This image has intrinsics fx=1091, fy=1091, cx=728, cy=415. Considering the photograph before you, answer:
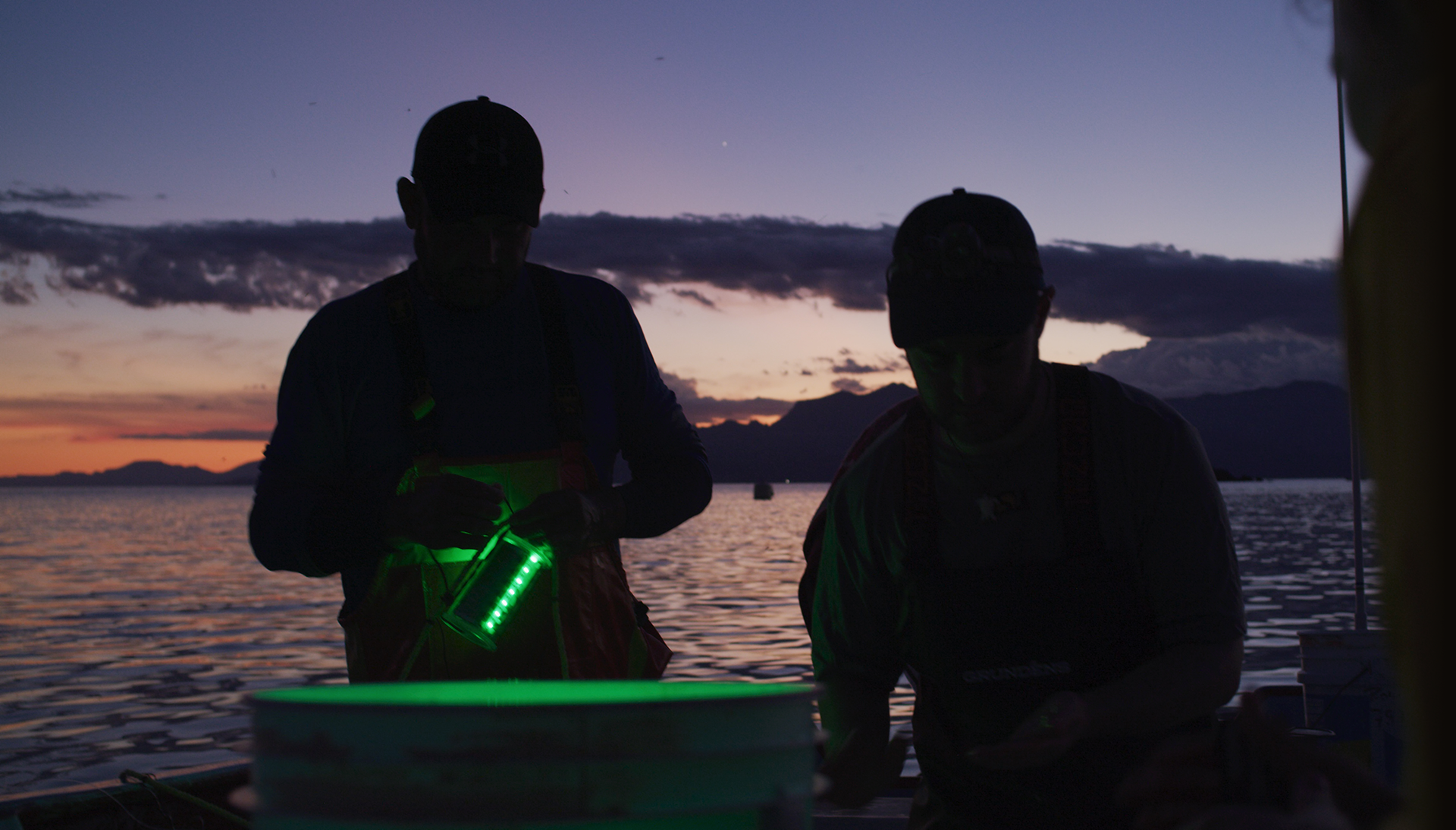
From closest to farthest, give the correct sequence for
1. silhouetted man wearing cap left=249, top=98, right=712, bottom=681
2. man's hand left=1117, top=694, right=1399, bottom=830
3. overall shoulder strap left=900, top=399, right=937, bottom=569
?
1. man's hand left=1117, top=694, right=1399, bottom=830
2. overall shoulder strap left=900, top=399, right=937, bottom=569
3. silhouetted man wearing cap left=249, top=98, right=712, bottom=681

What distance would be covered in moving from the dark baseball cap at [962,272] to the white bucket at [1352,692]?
360 cm

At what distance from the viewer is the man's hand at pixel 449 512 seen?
2102 mm

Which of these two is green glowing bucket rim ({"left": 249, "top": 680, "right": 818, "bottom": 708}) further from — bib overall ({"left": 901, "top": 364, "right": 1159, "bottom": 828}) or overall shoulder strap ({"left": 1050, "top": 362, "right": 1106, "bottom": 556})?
overall shoulder strap ({"left": 1050, "top": 362, "right": 1106, "bottom": 556})

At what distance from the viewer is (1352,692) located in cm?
481

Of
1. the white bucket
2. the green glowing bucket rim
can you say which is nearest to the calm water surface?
the green glowing bucket rim

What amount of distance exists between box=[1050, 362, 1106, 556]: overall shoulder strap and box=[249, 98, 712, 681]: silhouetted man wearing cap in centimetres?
99

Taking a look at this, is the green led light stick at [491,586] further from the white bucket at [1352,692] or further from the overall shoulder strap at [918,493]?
the white bucket at [1352,692]

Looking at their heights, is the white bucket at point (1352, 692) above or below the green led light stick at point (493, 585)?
below

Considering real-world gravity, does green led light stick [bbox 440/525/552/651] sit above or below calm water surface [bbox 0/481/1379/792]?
above

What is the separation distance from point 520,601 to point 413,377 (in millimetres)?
613

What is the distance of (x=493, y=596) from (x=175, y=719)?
51.2 ft

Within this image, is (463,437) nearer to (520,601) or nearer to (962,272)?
(520,601)

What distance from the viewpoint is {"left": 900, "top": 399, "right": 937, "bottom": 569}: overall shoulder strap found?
215cm

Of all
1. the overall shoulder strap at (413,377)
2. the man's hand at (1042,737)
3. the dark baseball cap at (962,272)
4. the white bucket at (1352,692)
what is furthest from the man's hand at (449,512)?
the white bucket at (1352,692)
